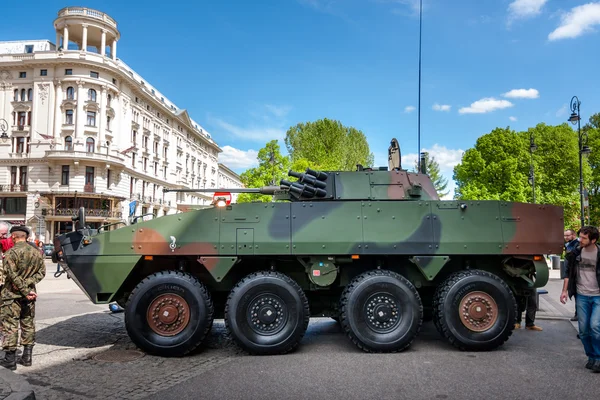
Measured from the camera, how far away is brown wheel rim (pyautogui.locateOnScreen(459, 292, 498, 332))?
662cm

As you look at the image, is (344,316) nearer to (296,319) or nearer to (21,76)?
(296,319)

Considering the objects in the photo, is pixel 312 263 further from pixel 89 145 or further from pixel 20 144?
pixel 20 144

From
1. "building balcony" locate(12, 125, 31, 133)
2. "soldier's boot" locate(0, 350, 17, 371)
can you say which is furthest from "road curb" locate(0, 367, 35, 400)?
"building balcony" locate(12, 125, 31, 133)

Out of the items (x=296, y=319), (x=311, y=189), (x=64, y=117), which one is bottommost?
(x=296, y=319)

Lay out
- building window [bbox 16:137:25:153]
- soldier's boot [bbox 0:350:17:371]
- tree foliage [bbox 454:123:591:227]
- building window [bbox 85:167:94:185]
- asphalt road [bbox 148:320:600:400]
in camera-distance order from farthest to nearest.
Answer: building window [bbox 16:137:25:153], building window [bbox 85:167:94:185], tree foliage [bbox 454:123:591:227], soldier's boot [bbox 0:350:17:371], asphalt road [bbox 148:320:600:400]

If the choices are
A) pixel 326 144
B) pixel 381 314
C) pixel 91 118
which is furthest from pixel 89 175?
pixel 381 314

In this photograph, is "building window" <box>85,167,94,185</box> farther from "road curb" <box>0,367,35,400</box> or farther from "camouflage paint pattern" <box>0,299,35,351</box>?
"road curb" <box>0,367,35,400</box>

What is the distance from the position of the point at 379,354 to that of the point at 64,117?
149 ft

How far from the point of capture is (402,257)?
7.01 meters

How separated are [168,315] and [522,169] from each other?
35.7 meters

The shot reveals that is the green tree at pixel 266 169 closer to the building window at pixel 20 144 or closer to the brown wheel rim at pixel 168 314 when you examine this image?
the building window at pixel 20 144

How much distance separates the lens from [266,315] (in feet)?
21.1

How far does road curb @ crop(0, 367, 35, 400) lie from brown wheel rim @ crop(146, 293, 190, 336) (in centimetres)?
184

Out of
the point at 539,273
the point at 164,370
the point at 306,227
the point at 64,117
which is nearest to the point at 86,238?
the point at 164,370
